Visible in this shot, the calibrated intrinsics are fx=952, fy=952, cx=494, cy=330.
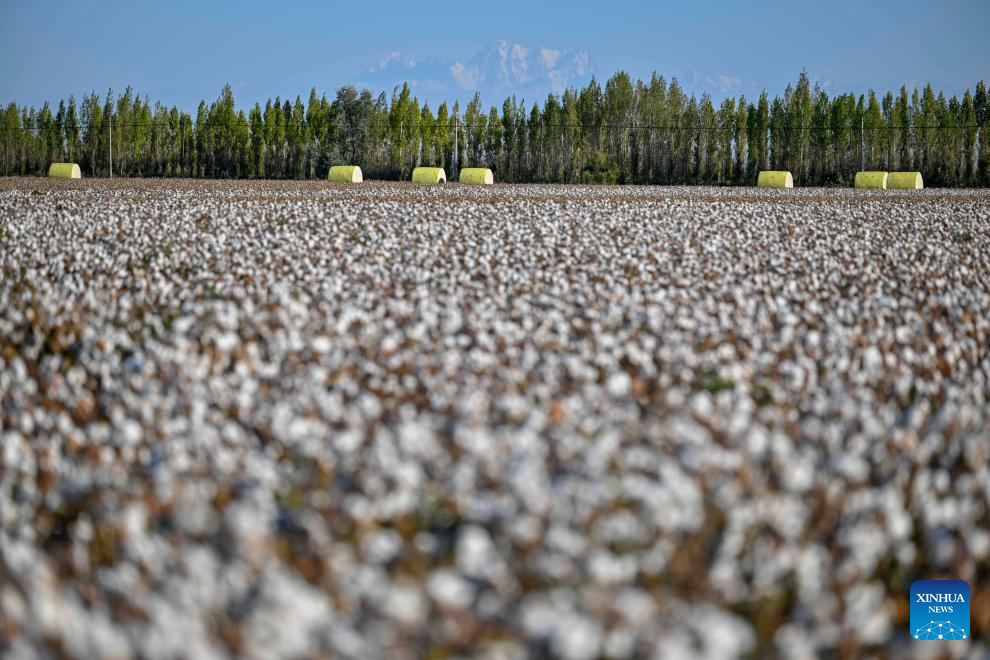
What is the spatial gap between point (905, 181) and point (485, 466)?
1524 inches

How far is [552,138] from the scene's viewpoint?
5178cm

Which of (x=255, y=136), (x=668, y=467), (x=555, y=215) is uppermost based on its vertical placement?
(x=255, y=136)

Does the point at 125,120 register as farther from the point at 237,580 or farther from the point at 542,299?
the point at 237,580

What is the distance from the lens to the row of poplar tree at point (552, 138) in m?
48.3

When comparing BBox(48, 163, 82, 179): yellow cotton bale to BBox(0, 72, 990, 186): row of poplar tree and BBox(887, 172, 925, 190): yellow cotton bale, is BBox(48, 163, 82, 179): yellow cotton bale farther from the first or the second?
BBox(887, 172, 925, 190): yellow cotton bale

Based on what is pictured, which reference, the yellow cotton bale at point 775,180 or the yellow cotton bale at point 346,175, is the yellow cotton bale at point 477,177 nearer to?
the yellow cotton bale at point 346,175

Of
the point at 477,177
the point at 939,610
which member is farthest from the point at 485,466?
the point at 477,177

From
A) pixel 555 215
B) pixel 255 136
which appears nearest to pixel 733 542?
pixel 555 215

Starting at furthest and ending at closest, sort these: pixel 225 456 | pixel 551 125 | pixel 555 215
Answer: pixel 551 125, pixel 555 215, pixel 225 456

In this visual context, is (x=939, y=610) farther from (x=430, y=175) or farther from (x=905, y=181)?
(x=905, y=181)

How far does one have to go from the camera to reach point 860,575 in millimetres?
3107

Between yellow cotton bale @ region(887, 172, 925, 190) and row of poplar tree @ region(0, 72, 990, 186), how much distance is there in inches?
296

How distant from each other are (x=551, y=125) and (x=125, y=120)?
80.1ft

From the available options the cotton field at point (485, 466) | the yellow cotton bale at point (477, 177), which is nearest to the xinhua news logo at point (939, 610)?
the cotton field at point (485, 466)
